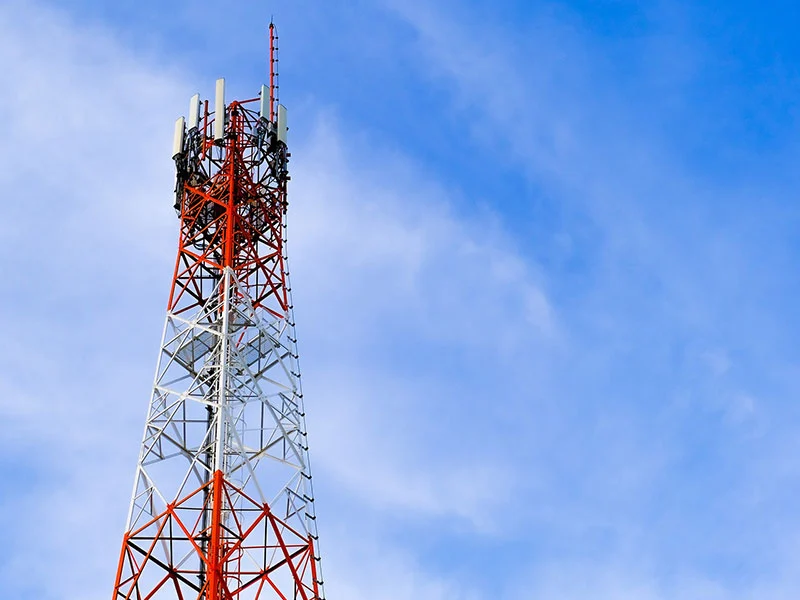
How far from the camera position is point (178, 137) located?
6172 centimetres

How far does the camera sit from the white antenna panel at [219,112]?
60562 millimetres

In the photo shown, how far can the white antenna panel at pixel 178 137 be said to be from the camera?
61.2 metres

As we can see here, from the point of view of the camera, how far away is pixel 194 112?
203 ft

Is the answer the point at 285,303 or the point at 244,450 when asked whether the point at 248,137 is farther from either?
the point at 244,450

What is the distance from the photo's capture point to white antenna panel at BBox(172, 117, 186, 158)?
201 ft

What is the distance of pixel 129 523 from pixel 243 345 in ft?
32.8

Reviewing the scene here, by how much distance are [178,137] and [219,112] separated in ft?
8.38

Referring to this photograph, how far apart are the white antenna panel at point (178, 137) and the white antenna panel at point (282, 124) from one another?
15.5ft

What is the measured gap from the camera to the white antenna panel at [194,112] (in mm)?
61594

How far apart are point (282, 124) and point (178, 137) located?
16.8ft

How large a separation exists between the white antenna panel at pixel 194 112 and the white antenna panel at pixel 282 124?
13.1ft

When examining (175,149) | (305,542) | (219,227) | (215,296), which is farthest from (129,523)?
(175,149)

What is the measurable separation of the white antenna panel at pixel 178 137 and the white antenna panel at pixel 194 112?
1.81 ft

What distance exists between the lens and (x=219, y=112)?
2395 inches
